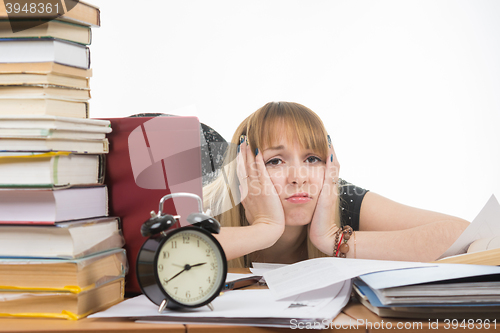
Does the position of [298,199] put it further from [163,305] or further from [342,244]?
[163,305]

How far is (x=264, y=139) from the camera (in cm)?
136

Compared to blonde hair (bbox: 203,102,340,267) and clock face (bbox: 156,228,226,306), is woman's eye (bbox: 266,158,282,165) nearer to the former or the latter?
blonde hair (bbox: 203,102,340,267)

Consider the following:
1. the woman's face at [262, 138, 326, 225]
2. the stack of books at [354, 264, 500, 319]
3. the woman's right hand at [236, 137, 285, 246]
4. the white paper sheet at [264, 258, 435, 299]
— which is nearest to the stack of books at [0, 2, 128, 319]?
the white paper sheet at [264, 258, 435, 299]

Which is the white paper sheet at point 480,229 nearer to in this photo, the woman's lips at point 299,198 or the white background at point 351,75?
the woman's lips at point 299,198

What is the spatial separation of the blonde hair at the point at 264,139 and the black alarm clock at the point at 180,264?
2.37ft

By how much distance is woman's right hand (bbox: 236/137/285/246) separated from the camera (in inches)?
48.4

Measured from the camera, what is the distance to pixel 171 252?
630 millimetres

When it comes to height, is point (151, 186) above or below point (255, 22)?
below

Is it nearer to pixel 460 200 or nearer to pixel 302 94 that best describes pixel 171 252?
pixel 302 94

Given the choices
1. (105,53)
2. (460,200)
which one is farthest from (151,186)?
(460,200)

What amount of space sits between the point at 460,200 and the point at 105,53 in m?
2.07

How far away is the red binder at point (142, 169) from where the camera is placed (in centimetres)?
79

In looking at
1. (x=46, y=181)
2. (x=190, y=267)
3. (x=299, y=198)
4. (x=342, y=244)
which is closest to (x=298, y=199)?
(x=299, y=198)

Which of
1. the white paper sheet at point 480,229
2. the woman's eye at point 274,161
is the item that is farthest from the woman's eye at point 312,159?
the white paper sheet at point 480,229
